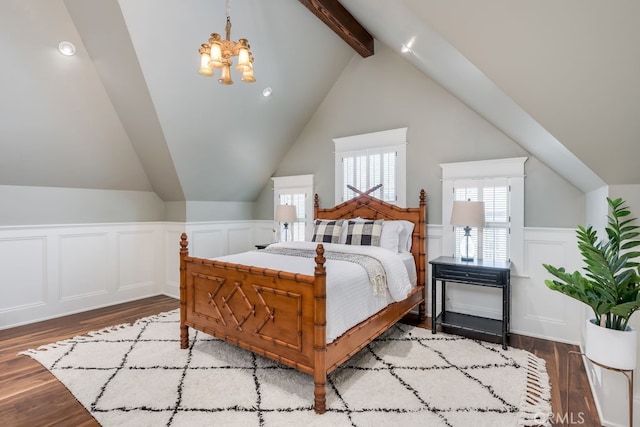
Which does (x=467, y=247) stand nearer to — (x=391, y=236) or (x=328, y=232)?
(x=391, y=236)

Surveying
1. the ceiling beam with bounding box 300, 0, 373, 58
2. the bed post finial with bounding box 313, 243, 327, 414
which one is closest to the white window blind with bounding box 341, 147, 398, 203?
the ceiling beam with bounding box 300, 0, 373, 58

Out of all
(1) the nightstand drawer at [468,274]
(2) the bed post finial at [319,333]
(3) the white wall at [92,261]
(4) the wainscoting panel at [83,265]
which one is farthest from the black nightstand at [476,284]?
(4) the wainscoting panel at [83,265]

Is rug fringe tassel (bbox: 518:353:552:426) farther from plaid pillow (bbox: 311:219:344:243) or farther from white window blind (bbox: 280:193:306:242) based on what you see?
white window blind (bbox: 280:193:306:242)

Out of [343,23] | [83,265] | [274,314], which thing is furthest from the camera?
[83,265]

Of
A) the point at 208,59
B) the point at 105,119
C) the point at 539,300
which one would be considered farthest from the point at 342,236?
the point at 105,119

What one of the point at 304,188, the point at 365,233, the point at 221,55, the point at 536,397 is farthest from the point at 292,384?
the point at 304,188

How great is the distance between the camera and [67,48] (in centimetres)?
308

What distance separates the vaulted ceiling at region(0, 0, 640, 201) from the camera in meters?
1.61

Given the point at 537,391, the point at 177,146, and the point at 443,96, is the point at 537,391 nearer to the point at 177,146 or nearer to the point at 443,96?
the point at 443,96

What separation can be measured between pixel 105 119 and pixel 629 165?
4825 millimetres

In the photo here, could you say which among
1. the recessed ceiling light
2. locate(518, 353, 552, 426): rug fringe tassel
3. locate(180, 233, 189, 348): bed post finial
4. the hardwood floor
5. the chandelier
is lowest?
the hardwood floor

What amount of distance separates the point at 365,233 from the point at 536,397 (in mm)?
2174

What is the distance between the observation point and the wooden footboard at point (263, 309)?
2174 millimetres

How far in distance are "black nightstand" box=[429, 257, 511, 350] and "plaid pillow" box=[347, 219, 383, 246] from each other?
73 cm
